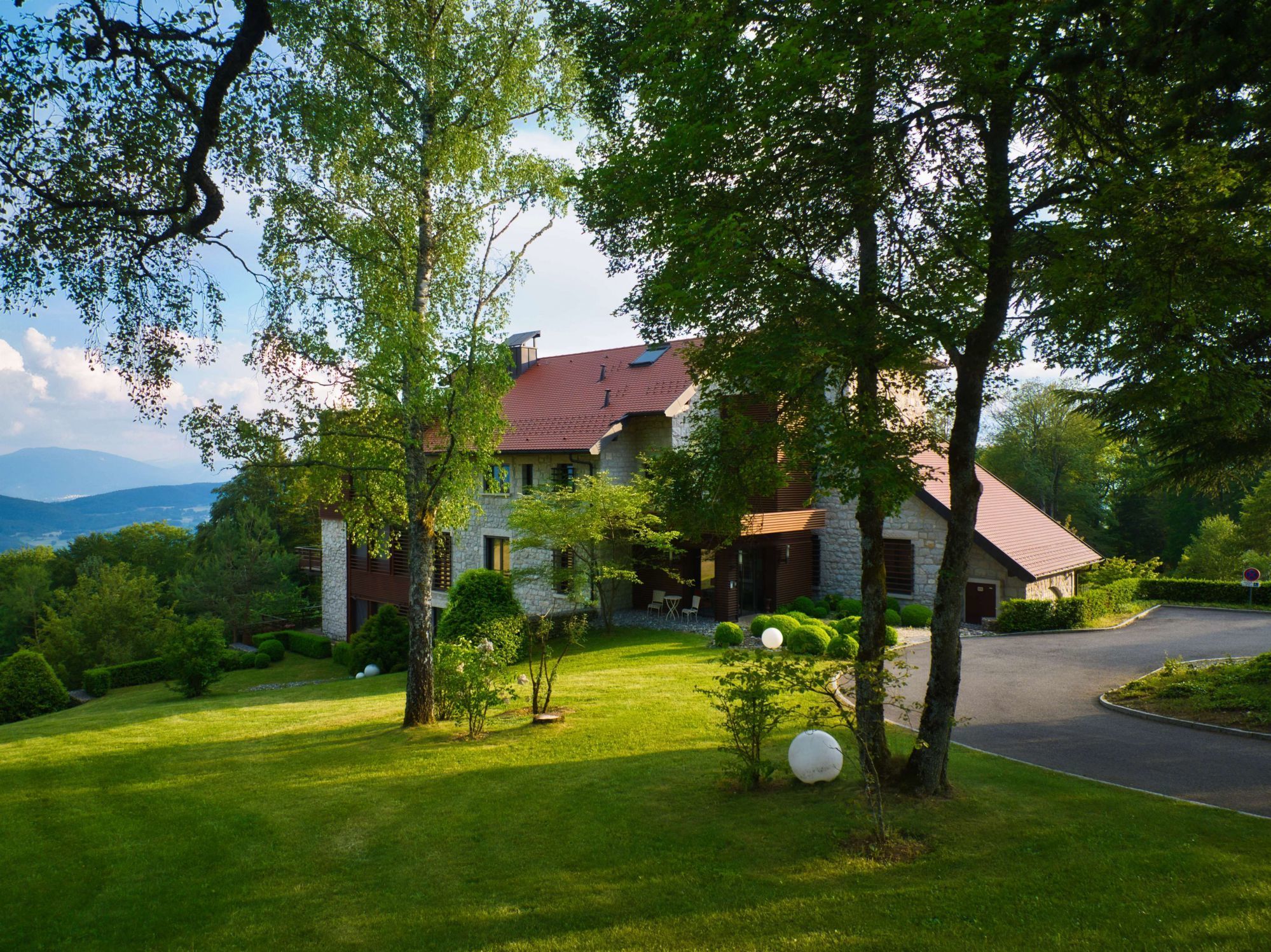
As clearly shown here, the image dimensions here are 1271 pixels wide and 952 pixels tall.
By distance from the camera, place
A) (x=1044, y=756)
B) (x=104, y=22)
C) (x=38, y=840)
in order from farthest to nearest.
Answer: (x=1044, y=756), (x=38, y=840), (x=104, y=22)

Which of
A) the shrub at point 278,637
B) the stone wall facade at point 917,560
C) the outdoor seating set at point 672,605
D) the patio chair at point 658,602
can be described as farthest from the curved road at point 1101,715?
the shrub at point 278,637

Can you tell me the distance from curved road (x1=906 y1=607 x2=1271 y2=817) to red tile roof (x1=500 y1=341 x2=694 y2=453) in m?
11.2

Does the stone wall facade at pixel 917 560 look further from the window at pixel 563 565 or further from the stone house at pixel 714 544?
the window at pixel 563 565

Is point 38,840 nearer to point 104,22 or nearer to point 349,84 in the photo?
point 104,22

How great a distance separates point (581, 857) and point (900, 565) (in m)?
19.3

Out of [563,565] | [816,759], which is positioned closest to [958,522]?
[816,759]

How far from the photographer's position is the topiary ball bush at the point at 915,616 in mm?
21594

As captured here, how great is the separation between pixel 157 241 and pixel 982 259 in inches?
314

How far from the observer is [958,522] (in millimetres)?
8422

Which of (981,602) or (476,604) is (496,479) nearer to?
(476,604)

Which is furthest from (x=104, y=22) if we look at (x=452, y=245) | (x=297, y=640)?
(x=297, y=640)

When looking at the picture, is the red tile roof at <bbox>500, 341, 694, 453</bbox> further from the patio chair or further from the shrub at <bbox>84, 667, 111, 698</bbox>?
the shrub at <bbox>84, 667, 111, 698</bbox>

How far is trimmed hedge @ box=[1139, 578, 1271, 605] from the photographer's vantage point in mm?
26906

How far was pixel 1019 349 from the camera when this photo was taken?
8211 mm
